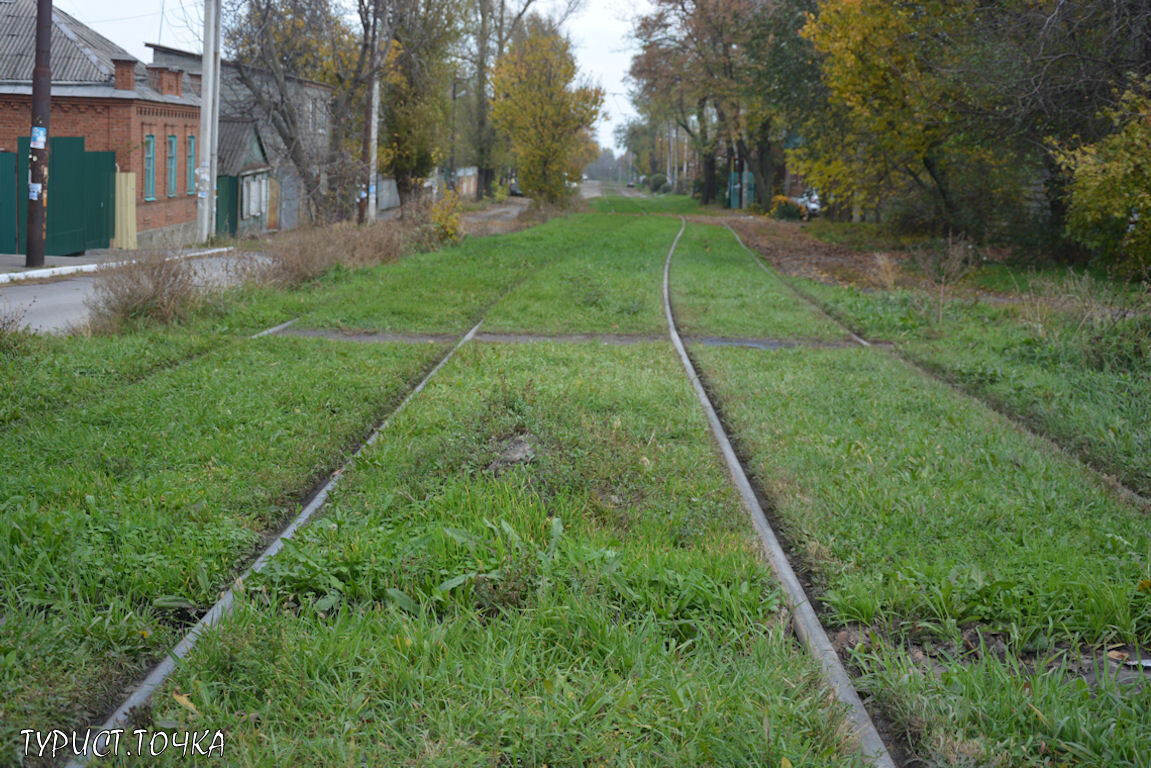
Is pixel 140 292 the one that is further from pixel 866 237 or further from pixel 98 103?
pixel 866 237

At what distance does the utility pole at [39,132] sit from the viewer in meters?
18.7

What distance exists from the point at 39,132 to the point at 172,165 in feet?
49.3

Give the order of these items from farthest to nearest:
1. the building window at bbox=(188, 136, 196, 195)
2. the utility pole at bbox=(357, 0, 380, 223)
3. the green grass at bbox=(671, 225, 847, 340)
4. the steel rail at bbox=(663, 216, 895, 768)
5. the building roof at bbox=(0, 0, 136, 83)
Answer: the building window at bbox=(188, 136, 196, 195) < the utility pole at bbox=(357, 0, 380, 223) < the building roof at bbox=(0, 0, 136, 83) < the green grass at bbox=(671, 225, 847, 340) < the steel rail at bbox=(663, 216, 895, 768)

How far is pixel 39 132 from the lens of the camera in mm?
19062

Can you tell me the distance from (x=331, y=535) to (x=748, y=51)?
34.3m

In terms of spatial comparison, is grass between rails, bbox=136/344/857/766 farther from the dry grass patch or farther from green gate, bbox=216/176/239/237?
green gate, bbox=216/176/239/237

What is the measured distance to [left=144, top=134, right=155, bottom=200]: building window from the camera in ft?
101

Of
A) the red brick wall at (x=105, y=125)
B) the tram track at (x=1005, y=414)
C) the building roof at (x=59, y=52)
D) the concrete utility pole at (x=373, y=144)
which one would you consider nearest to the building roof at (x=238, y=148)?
the red brick wall at (x=105, y=125)

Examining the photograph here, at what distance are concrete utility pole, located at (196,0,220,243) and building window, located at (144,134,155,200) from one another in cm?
630

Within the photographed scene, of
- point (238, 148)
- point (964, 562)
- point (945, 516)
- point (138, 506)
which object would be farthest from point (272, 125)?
point (964, 562)

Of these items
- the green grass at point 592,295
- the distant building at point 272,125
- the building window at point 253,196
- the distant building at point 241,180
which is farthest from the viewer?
the building window at point 253,196

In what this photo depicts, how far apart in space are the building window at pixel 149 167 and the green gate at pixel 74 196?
3218mm

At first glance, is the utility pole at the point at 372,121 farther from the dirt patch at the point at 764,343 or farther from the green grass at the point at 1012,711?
the green grass at the point at 1012,711

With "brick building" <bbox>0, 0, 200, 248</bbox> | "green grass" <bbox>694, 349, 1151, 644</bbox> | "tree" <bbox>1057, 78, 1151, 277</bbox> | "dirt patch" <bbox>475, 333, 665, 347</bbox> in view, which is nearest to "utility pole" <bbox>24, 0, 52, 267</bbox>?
"brick building" <bbox>0, 0, 200, 248</bbox>
